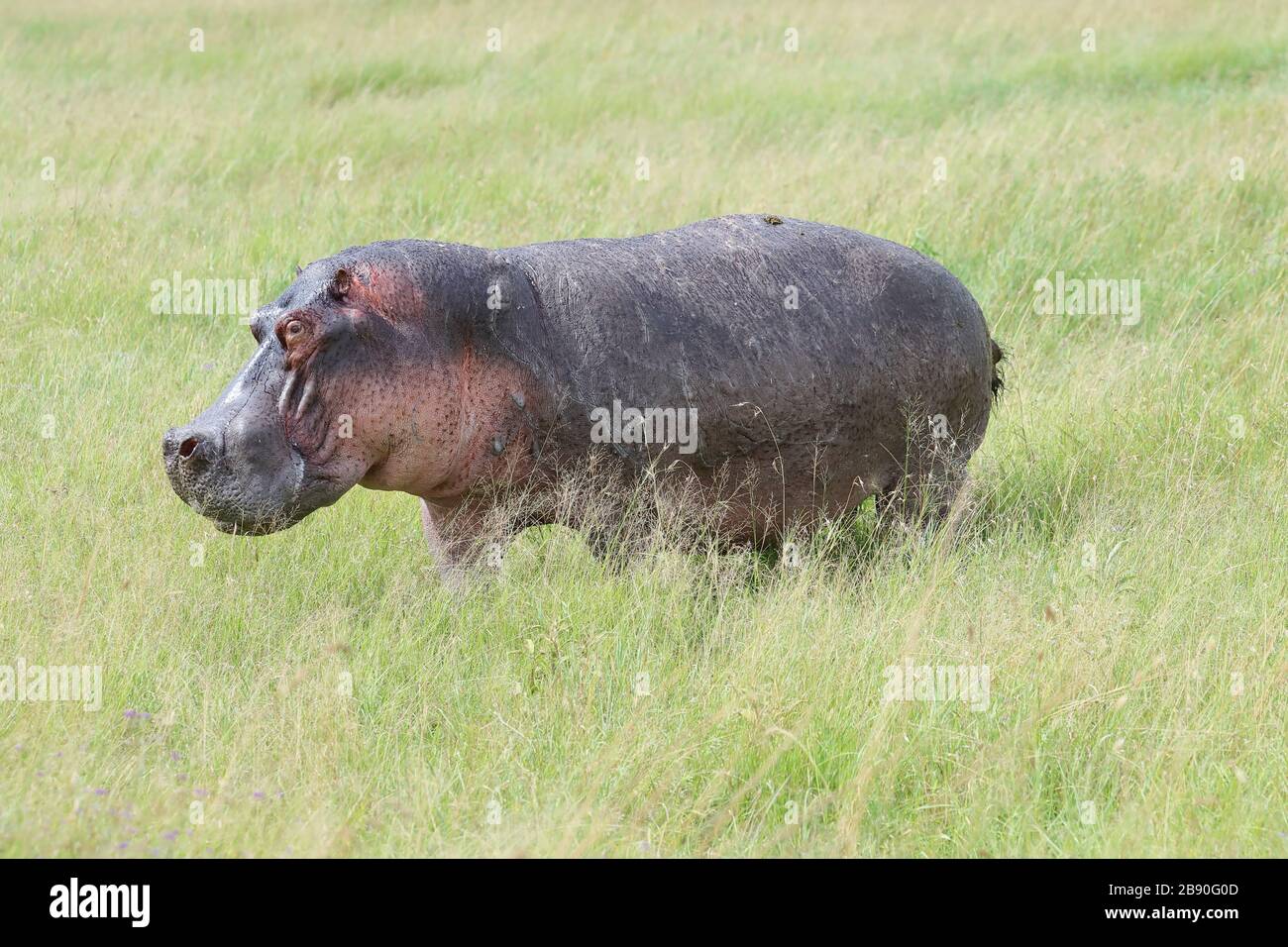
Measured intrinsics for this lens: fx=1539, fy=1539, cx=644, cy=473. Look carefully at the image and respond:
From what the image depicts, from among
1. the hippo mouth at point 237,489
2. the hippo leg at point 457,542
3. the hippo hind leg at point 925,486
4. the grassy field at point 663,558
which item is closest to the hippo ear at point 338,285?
the hippo mouth at point 237,489

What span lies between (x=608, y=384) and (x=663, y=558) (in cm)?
61

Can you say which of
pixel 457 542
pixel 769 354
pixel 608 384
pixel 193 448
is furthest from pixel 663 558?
pixel 193 448

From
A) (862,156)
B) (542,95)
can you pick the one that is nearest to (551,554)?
(862,156)

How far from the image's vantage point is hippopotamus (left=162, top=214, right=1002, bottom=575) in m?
4.74

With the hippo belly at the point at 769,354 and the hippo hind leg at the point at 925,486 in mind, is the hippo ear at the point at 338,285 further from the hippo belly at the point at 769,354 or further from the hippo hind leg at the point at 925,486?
the hippo hind leg at the point at 925,486

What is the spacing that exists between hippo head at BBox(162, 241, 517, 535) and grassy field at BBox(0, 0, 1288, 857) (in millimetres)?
515

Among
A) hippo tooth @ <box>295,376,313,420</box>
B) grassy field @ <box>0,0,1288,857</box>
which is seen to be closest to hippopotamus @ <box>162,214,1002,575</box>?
hippo tooth @ <box>295,376,313,420</box>

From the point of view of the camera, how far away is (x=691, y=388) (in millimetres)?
5320

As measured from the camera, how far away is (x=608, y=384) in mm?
5215

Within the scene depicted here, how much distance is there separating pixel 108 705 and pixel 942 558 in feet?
9.84

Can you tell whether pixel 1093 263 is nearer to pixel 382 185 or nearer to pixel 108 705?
pixel 382 185

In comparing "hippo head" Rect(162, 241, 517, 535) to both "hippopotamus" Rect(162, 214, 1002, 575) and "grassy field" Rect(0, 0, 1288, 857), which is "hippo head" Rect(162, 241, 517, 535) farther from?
"grassy field" Rect(0, 0, 1288, 857)

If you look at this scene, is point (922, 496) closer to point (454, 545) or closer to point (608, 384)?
point (608, 384)

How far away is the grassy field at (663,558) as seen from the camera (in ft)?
13.4
